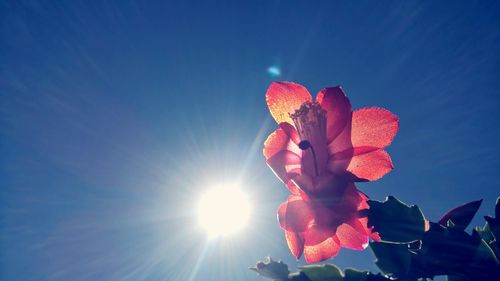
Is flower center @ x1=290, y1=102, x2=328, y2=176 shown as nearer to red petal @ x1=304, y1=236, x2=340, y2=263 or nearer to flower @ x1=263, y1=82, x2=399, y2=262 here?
flower @ x1=263, y1=82, x2=399, y2=262

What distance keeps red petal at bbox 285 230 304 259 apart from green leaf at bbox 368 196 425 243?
21 centimetres

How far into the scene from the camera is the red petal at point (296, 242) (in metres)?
1.20

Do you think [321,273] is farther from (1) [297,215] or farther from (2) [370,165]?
(2) [370,165]

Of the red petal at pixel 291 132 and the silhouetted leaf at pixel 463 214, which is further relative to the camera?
the red petal at pixel 291 132

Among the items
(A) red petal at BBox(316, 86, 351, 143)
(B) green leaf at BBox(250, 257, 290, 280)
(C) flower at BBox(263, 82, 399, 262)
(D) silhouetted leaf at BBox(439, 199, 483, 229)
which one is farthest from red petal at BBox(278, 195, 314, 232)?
(D) silhouetted leaf at BBox(439, 199, 483, 229)

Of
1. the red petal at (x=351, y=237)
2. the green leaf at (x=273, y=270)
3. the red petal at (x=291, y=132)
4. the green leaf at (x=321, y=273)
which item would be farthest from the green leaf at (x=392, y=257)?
the red petal at (x=291, y=132)

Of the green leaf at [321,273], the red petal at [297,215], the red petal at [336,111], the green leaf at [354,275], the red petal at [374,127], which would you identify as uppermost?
the red petal at [336,111]

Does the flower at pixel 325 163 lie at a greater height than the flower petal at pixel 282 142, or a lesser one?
lesser

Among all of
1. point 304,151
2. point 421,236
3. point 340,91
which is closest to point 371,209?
point 421,236

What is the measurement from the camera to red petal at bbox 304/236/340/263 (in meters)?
1.26

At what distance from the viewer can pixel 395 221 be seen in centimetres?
113

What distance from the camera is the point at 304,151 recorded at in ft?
4.02

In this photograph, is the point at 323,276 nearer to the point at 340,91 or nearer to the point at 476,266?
the point at 476,266

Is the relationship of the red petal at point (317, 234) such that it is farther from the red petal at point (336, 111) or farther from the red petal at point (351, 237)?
the red petal at point (336, 111)
